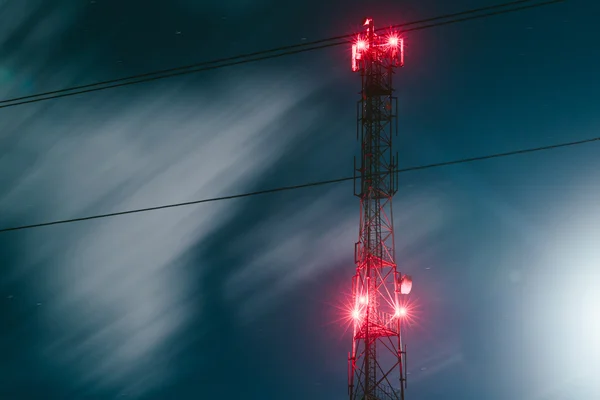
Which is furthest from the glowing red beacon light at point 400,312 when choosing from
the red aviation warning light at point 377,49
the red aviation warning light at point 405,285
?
the red aviation warning light at point 377,49

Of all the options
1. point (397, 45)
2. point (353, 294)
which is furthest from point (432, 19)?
point (353, 294)

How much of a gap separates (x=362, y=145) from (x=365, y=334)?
387 inches

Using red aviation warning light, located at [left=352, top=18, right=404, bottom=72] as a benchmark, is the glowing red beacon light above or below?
below

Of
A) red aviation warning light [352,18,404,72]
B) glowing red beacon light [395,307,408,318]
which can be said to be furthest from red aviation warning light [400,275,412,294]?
red aviation warning light [352,18,404,72]

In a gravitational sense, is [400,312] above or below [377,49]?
below

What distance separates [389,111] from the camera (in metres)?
36.3

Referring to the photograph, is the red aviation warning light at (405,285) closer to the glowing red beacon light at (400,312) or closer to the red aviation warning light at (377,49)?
the glowing red beacon light at (400,312)

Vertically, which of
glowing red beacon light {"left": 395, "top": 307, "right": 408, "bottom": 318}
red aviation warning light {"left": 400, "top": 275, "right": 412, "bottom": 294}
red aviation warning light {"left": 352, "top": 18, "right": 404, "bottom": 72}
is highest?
red aviation warning light {"left": 352, "top": 18, "right": 404, "bottom": 72}

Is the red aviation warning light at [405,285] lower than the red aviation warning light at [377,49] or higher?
lower

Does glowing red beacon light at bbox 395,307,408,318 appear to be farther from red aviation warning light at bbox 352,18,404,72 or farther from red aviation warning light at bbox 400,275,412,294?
red aviation warning light at bbox 352,18,404,72

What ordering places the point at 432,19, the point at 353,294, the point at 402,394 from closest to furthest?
the point at 432,19 < the point at 402,394 < the point at 353,294

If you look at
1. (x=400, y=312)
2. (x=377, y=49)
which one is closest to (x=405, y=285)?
(x=400, y=312)

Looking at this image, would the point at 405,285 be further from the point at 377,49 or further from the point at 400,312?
the point at 377,49

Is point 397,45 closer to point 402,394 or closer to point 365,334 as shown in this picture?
point 365,334
